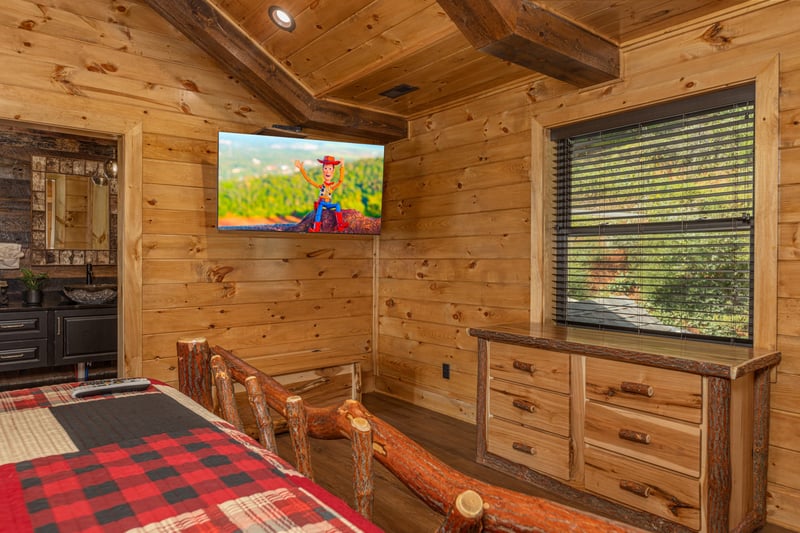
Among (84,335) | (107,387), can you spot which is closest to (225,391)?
(107,387)

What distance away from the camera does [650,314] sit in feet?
9.55

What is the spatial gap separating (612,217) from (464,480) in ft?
8.21

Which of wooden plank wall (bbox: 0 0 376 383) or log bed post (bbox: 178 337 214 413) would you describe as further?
wooden plank wall (bbox: 0 0 376 383)

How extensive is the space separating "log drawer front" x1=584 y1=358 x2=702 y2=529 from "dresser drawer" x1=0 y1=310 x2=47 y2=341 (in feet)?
13.6

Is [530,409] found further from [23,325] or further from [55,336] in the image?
[23,325]

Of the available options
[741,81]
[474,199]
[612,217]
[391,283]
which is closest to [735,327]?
[612,217]

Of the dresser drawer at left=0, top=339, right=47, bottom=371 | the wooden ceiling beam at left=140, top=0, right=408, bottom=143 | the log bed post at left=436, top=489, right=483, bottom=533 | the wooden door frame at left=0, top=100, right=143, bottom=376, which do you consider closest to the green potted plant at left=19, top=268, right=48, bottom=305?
the dresser drawer at left=0, top=339, right=47, bottom=371

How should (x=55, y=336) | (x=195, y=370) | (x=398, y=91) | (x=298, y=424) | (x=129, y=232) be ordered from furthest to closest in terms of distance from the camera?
(x=55, y=336) < (x=398, y=91) < (x=129, y=232) < (x=195, y=370) < (x=298, y=424)

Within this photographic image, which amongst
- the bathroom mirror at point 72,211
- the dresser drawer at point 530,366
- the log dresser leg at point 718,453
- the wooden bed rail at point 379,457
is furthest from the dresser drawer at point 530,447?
the bathroom mirror at point 72,211

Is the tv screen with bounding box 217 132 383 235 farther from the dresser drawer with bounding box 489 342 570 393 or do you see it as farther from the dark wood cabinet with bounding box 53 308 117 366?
the dark wood cabinet with bounding box 53 308 117 366

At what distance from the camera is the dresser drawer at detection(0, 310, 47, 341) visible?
4.25 m

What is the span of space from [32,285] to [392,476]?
3541 millimetres

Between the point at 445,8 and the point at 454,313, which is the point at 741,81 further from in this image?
the point at 454,313

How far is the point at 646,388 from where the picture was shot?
2.32m
